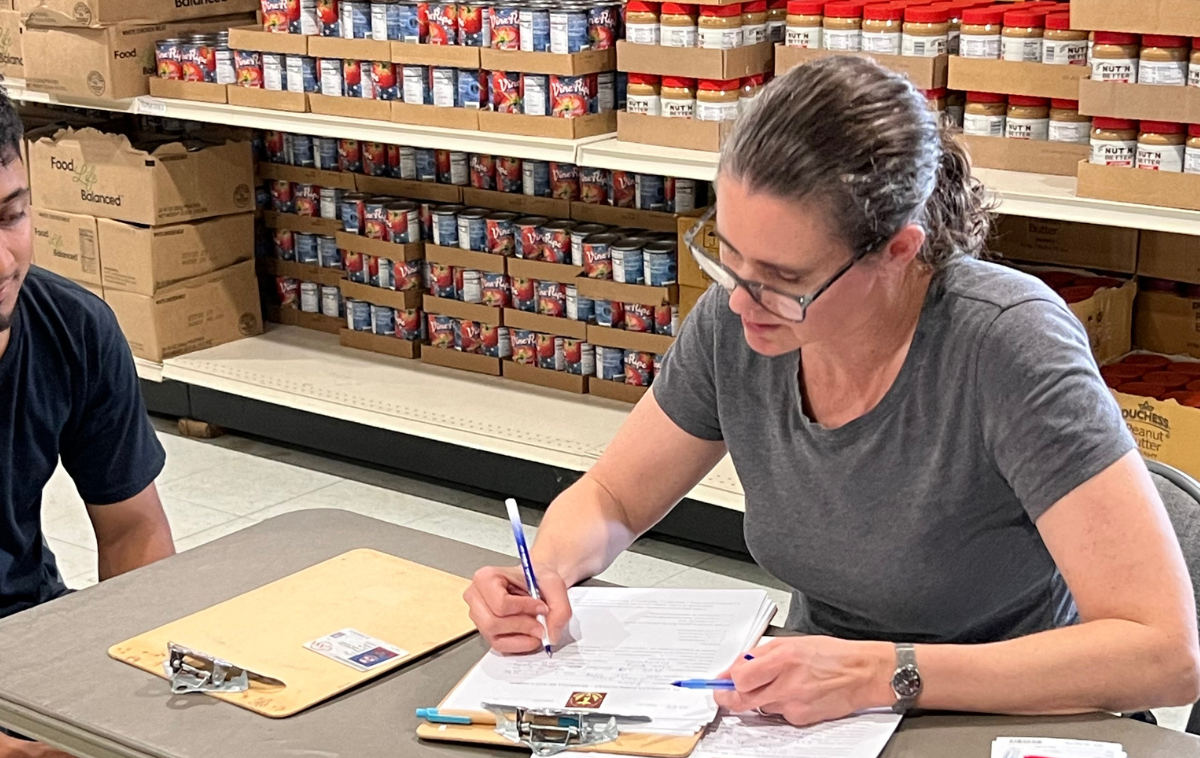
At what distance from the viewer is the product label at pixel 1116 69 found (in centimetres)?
292

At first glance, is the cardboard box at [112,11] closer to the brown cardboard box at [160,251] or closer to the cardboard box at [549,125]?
the brown cardboard box at [160,251]

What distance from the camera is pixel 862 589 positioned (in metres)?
1.79

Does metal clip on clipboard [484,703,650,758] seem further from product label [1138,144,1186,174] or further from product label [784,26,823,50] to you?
product label [784,26,823,50]

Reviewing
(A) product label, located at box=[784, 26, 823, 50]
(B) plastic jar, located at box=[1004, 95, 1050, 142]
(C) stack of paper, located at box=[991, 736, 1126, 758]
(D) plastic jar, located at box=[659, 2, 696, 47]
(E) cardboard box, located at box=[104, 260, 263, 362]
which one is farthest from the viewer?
(E) cardboard box, located at box=[104, 260, 263, 362]

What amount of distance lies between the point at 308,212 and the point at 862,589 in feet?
11.4

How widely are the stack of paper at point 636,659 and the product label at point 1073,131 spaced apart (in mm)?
1758

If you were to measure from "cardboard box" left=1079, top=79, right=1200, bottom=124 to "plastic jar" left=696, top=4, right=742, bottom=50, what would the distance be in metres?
0.83

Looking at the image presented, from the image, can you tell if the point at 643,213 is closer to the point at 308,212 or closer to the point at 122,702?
the point at 308,212

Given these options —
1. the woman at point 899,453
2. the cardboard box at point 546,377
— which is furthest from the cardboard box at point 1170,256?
the woman at point 899,453

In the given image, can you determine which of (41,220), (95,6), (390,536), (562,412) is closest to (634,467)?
(390,536)

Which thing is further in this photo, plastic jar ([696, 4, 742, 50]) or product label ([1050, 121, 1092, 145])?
plastic jar ([696, 4, 742, 50])

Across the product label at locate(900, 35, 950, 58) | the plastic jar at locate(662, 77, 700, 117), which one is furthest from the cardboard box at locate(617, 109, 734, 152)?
the product label at locate(900, 35, 950, 58)

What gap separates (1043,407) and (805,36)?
1.99 metres

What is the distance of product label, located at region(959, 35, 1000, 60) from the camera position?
3.19 m
